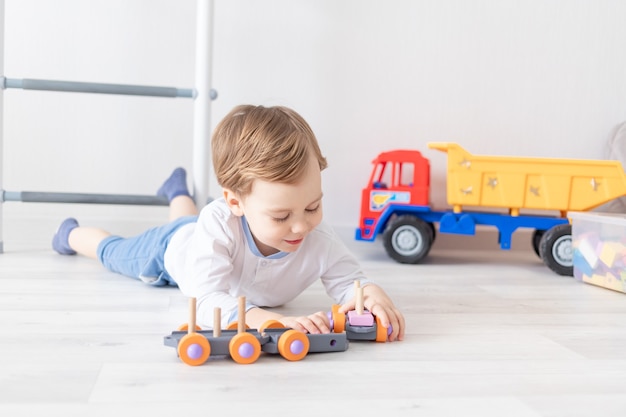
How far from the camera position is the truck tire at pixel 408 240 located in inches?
70.5

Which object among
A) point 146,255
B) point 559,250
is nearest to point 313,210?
point 146,255

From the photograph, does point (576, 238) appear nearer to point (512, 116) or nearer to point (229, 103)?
point (512, 116)

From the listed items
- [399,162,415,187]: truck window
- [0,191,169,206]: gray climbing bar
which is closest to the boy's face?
[0,191,169,206]: gray climbing bar

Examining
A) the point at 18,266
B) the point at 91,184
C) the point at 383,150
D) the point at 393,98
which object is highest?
the point at 393,98

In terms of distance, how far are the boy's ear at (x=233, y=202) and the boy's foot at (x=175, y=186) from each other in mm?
674

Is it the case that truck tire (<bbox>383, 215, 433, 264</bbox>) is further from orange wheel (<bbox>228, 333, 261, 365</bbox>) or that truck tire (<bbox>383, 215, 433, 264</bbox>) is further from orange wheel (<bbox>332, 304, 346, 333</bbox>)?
orange wheel (<bbox>228, 333, 261, 365</bbox>)

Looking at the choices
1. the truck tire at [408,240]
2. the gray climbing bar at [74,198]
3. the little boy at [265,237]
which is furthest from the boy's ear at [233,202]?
the truck tire at [408,240]

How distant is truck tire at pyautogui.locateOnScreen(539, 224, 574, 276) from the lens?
5.55 feet

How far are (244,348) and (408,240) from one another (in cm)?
102

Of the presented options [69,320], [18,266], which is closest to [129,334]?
[69,320]

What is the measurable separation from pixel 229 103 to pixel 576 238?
957 millimetres

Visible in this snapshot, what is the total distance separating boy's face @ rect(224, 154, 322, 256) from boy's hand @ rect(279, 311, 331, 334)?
0.13 metres

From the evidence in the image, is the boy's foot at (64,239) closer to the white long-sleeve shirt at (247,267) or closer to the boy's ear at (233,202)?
the white long-sleeve shirt at (247,267)

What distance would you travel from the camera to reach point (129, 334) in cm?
97
